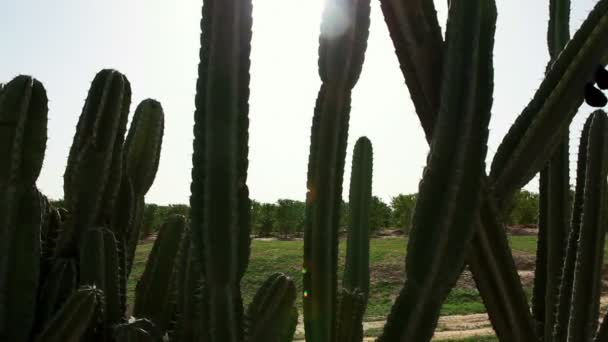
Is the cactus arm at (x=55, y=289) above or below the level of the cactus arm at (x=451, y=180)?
below

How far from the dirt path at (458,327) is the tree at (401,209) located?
46.2ft

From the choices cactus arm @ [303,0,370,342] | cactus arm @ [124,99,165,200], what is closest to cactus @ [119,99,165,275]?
cactus arm @ [124,99,165,200]

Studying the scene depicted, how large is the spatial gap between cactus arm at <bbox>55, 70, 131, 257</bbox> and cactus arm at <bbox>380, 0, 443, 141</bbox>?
4.34 ft

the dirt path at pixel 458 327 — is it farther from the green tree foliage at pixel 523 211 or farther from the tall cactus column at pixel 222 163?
the green tree foliage at pixel 523 211

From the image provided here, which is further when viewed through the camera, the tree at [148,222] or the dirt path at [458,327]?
the tree at [148,222]

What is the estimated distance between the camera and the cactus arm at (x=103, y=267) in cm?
248

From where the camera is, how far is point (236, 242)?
1.81 m

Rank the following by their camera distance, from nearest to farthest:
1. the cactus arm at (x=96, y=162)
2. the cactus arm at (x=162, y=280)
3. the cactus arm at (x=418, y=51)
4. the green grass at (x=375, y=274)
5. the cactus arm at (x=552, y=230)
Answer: the cactus arm at (x=418, y=51) → the cactus arm at (x=552, y=230) → the cactus arm at (x=96, y=162) → the cactus arm at (x=162, y=280) → the green grass at (x=375, y=274)

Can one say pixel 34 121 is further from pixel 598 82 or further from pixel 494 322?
pixel 598 82

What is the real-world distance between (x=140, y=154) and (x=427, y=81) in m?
1.72

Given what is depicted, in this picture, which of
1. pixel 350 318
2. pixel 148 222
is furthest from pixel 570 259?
pixel 148 222

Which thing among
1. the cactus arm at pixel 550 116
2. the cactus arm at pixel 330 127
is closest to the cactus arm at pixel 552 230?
the cactus arm at pixel 550 116

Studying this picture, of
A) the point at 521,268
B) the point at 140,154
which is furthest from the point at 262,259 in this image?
the point at 140,154

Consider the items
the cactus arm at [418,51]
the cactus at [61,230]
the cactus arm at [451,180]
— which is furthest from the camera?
the cactus at [61,230]
